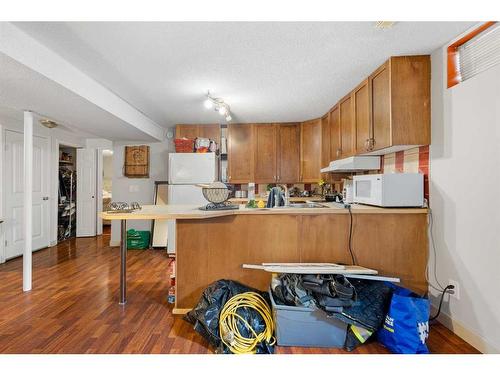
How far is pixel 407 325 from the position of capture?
1656 mm

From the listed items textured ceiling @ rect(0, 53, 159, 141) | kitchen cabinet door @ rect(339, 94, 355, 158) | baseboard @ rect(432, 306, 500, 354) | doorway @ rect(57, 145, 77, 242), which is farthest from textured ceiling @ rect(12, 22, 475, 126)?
doorway @ rect(57, 145, 77, 242)

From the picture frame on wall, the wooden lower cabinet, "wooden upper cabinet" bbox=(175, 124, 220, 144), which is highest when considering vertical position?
"wooden upper cabinet" bbox=(175, 124, 220, 144)

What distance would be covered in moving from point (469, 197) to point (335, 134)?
1942 millimetres

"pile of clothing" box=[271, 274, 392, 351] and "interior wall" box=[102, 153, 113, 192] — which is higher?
"interior wall" box=[102, 153, 113, 192]

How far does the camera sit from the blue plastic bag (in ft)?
5.40

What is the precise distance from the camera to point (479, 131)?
172cm

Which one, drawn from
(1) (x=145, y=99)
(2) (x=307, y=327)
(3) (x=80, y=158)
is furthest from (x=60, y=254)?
(2) (x=307, y=327)

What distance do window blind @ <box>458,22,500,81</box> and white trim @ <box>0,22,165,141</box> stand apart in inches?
122

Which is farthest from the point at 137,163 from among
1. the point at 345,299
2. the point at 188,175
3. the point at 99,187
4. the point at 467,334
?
the point at 467,334

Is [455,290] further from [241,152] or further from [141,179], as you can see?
[141,179]

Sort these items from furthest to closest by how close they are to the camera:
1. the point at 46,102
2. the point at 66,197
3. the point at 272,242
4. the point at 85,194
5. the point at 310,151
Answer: the point at 85,194, the point at 66,197, the point at 310,151, the point at 46,102, the point at 272,242

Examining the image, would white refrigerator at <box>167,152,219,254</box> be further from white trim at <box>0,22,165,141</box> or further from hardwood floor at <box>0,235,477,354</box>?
hardwood floor at <box>0,235,477,354</box>

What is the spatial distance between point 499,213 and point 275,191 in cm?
163

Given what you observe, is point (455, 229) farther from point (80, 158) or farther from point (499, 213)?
point (80, 158)
